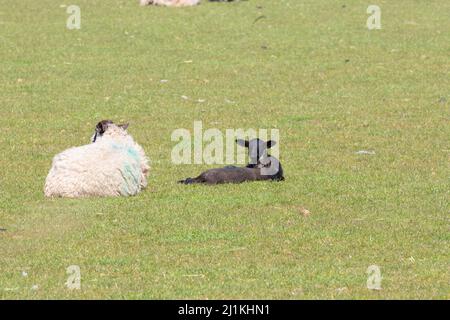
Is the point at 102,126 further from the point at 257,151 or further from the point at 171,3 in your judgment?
the point at 171,3

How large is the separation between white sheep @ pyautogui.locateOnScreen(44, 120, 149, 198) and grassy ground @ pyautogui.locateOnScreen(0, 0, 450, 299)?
0.24 m

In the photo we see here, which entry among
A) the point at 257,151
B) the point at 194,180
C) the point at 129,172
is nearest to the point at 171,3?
the point at 257,151

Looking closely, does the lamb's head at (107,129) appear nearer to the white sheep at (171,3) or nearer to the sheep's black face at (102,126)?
the sheep's black face at (102,126)

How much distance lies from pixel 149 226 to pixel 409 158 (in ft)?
17.0

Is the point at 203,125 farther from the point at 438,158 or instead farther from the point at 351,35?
the point at 351,35

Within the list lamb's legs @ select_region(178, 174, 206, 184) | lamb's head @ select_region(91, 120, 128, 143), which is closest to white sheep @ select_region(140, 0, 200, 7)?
lamb's head @ select_region(91, 120, 128, 143)

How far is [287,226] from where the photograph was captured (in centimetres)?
1189

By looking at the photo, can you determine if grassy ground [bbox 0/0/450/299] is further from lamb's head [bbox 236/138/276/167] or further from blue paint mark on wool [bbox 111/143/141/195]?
lamb's head [bbox 236/138/276/167]

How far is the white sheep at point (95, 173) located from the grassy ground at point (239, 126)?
0.24 metres

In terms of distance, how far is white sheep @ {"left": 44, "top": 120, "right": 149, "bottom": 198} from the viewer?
13.0m

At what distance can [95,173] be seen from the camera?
13.0 meters

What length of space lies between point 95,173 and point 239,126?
209 inches
